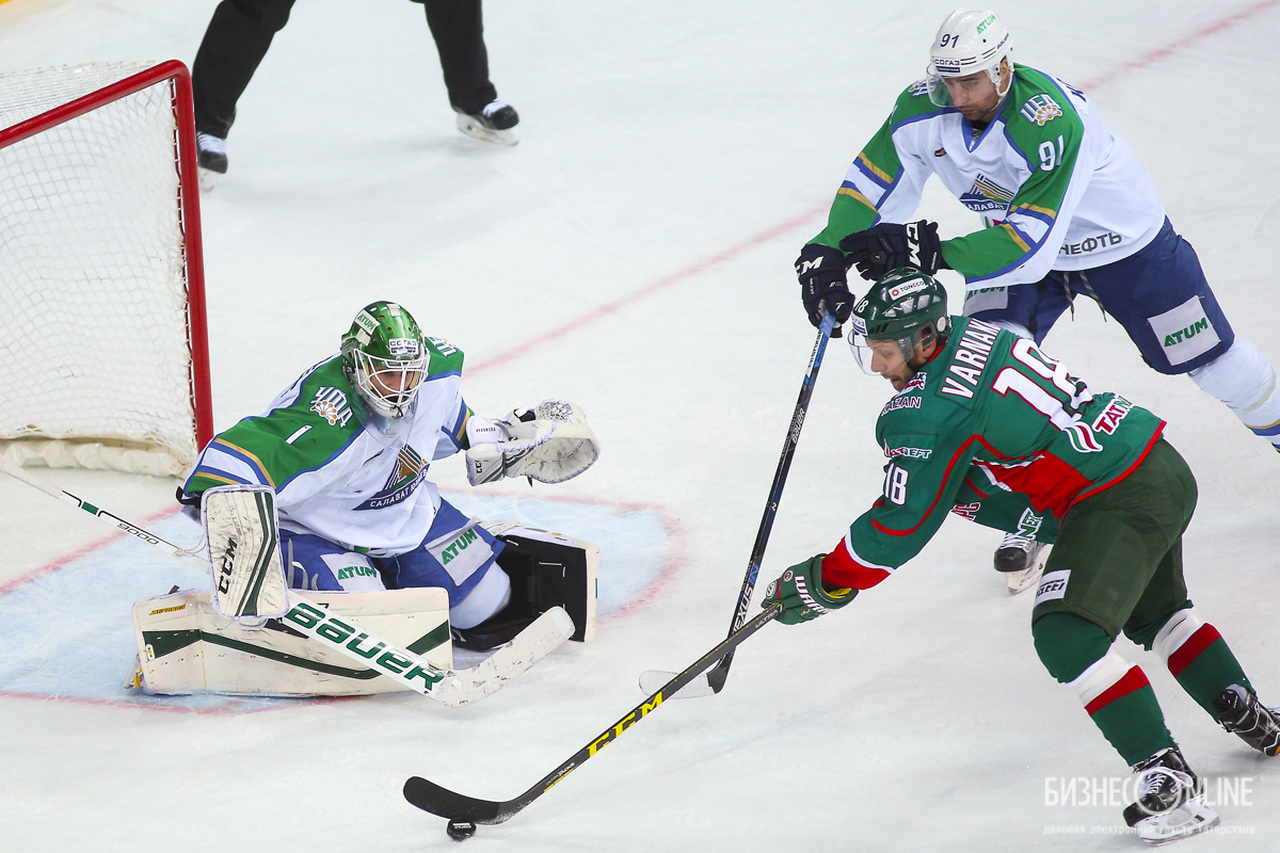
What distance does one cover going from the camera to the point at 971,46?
3.00 meters

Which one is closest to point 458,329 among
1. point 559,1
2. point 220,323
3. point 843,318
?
point 220,323

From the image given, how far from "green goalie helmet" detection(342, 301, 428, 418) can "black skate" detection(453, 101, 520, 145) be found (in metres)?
3.32

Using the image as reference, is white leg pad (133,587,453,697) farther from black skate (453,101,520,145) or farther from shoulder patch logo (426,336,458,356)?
black skate (453,101,520,145)

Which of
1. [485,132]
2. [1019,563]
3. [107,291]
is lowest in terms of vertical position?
[485,132]

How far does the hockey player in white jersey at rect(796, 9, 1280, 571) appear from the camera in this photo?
3043 millimetres

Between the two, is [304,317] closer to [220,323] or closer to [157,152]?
[220,323]

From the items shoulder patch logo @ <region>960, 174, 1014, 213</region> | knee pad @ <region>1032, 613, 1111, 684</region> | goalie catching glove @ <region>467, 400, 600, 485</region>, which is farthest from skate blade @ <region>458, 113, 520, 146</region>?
knee pad @ <region>1032, 613, 1111, 684</region>

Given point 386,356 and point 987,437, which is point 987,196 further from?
point 386,356

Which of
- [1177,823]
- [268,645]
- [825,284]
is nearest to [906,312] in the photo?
[825,284]

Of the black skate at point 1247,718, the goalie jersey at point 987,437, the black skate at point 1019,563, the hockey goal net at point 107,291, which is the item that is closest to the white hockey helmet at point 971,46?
the goalie jersey at point 987,437

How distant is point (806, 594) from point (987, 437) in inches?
17.4

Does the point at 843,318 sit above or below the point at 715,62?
above

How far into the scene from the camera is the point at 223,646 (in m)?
2.95

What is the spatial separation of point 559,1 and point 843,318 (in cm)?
495
